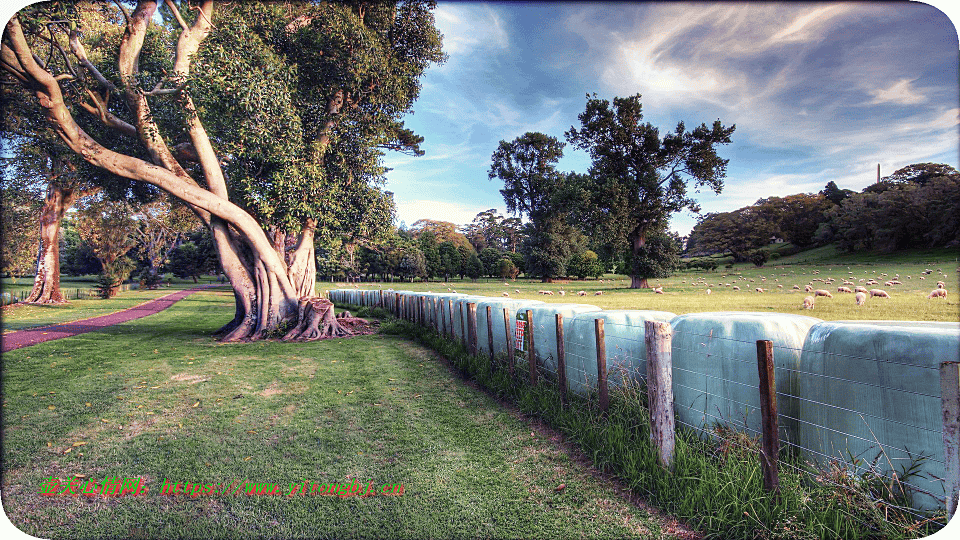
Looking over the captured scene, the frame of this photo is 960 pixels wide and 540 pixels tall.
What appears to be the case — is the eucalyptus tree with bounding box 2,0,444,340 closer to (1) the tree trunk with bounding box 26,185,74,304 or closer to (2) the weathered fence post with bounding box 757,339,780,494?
(2) the weathered fence post with bounding box 757,339,780,494

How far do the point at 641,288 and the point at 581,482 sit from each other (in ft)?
87.7

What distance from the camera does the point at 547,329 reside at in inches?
207

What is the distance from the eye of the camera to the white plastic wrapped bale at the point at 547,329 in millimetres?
5074

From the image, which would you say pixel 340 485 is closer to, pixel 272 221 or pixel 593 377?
pixel 593 377

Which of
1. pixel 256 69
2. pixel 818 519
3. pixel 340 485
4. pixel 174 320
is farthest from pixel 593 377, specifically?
pixel 174 320

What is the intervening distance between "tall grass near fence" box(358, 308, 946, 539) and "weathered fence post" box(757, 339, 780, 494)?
71 millimetres

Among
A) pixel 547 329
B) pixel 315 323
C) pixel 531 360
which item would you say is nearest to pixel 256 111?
pixel 315 323

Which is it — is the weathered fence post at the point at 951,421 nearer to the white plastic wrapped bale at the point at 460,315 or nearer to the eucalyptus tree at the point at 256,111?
the white plastic wrapped bale at the point at 460,315

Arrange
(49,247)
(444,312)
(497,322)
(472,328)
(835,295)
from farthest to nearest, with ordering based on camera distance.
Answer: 1. (49,247)
2. (835,295)
3. (444,312)
4. (472,328)
5. (497,322)

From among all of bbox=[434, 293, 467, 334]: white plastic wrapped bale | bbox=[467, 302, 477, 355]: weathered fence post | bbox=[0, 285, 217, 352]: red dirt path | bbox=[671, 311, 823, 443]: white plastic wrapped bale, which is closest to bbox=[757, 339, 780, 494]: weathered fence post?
bbox=[671, 311, 823, 443]: white plastic wrapped bale

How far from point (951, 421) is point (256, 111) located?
10.7 meters

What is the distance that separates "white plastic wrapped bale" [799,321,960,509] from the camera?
78.0 inches

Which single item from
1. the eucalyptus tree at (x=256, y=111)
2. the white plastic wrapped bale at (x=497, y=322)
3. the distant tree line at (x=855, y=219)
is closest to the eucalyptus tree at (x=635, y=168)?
the distant tree line at (x=855, y=219)

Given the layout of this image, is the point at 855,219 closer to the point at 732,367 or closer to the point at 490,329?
the point at 490,329
